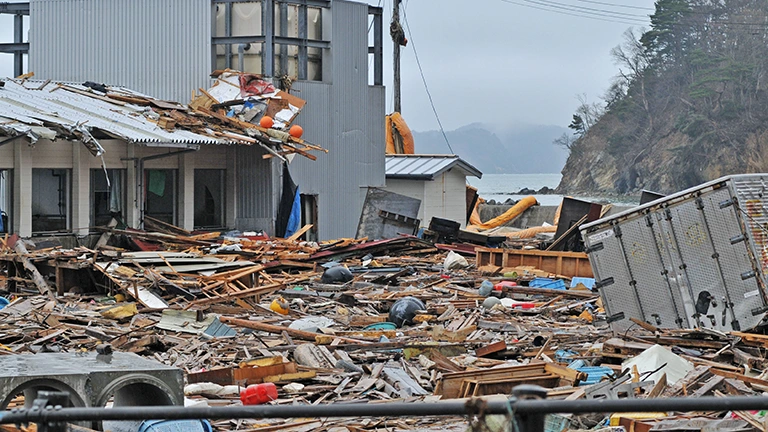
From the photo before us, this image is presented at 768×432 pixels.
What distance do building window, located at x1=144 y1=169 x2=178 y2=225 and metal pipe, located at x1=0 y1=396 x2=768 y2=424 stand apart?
2406cm

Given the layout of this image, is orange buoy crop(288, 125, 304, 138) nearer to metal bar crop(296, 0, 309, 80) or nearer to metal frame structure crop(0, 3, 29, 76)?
metal bar crop(296, 0, 309, 80)

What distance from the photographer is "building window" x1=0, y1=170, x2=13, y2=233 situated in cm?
2353

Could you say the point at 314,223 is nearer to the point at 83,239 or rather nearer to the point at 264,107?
the point at 264,107

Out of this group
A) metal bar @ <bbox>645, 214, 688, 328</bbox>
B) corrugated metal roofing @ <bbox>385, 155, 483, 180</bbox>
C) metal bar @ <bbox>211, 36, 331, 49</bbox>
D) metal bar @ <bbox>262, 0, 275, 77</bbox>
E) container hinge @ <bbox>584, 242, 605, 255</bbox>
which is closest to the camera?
metal bar @ <bbox>645, 214, 688, 328</bbox>

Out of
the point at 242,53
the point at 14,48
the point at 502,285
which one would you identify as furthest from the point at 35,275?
the point at 14,48

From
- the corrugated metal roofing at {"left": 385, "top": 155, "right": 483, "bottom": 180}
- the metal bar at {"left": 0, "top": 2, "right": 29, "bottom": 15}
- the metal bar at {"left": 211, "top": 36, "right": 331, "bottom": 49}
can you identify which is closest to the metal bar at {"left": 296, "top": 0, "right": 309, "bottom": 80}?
the metal bar at {"left": 211, "top": 36, "right": 331, "bottom": 49}

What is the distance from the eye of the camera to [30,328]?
13.8 meters

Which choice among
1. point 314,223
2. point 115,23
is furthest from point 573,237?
point 115,23

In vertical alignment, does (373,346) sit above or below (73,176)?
below

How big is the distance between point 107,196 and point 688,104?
80.9 meters

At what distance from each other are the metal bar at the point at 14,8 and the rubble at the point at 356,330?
475 inches

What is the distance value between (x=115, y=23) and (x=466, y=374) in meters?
24.9

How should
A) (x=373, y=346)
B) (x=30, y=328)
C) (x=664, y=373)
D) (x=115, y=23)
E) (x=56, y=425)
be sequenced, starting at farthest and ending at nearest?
(x=115, y=23) → (x=30, y=328) → (x=373, y=346) → (x=664, y=373) → (x=56, y=425)

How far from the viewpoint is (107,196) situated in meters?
26.1
